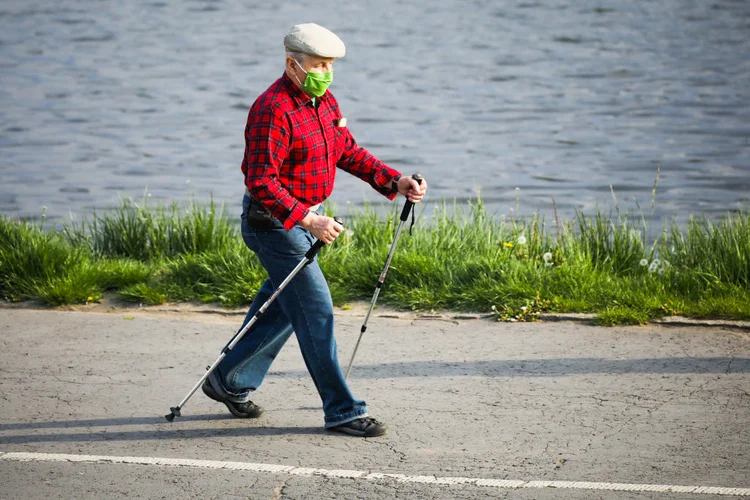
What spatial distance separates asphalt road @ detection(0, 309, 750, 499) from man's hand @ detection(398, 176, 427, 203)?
1162mm

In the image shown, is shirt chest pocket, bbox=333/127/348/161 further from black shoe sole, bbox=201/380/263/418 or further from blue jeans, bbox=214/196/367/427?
black shoe sole, bbox=201/380/263/418

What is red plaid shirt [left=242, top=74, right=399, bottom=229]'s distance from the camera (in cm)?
578

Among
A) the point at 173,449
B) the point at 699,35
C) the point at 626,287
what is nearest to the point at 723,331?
the point at 626,287

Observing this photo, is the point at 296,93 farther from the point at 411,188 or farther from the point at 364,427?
the point at 364,427

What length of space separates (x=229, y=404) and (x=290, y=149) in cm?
146

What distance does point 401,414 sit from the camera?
21.4 ft

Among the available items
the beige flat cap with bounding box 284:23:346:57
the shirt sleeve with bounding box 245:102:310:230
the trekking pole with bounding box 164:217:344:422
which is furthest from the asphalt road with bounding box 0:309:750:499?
the beige flat cap with bounding box 284:23:346:57

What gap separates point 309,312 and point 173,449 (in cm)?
95

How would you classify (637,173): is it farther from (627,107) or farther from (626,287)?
(626,287)

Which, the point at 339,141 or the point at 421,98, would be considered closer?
the point at 339,141

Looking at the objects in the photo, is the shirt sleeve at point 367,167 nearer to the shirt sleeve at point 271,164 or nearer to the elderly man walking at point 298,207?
the elderly man walking at point 298,207

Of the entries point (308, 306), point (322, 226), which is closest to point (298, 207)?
A: point (322, 226)

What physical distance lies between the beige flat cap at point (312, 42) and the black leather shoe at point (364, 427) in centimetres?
183

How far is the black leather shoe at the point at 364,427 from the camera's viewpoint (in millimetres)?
6164
